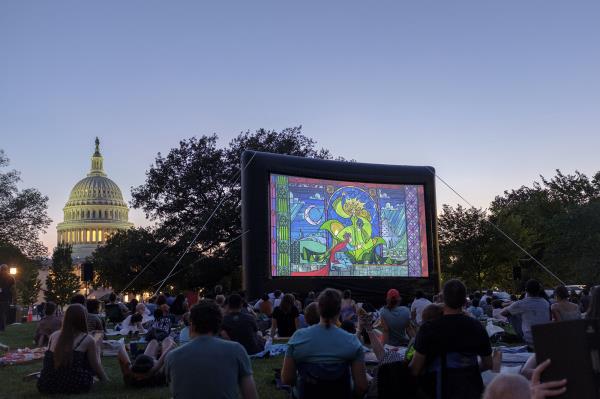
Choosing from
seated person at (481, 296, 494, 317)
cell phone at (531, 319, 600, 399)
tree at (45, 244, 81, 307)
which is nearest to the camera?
cell phone at (531, 319, 600, 399)

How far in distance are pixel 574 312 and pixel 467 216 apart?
28.3 metres

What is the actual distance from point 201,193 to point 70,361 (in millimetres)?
29457

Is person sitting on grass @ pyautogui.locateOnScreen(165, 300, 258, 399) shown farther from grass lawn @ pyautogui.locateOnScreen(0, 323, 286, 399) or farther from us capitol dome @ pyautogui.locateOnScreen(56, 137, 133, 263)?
us capitol dome @ pyautogui.locateOnScreen(56, 137, 133, 263)

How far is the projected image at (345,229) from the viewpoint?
68.5 ft

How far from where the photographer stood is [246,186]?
67.9 feet

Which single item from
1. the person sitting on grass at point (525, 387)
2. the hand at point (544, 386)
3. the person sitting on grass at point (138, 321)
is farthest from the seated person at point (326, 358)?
the person sitting on grass at point (138, 321)

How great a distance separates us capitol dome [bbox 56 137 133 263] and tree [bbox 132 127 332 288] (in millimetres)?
89357

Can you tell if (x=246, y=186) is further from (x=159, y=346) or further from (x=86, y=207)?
(x=86, y=207)

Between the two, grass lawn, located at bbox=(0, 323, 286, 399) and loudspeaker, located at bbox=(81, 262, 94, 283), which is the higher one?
loudspeaker, located at bbox=(81, 262, 94, 283)

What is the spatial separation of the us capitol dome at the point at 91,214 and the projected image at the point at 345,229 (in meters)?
106

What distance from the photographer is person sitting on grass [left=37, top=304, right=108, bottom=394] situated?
22.1ft

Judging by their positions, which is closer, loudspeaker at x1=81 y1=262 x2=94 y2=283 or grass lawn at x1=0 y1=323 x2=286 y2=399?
grass lawn at x1=0 y1=323 x2=286 y2=399

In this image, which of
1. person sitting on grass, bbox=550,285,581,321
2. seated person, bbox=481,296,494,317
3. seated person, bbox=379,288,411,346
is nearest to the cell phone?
person sitting on grass, bbox=550,285,581,321

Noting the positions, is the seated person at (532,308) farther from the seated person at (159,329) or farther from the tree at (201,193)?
the tree at (201,193)
